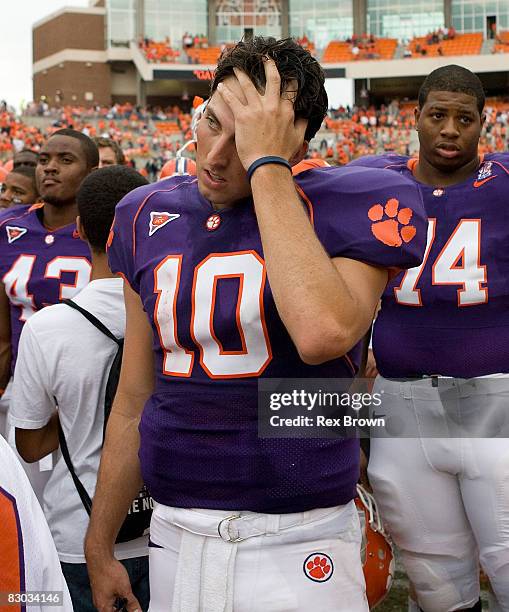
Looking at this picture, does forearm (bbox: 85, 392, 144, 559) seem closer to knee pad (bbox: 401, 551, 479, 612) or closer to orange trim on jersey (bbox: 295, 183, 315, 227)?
orange trim on jersey (bbox: 295, 183, 315, 227)

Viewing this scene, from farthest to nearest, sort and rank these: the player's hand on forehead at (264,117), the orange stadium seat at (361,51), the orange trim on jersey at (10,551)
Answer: the orange stadium seat at (361,51)
the player's hand on forehead at (264,117)
the orange trim on jersey at (10,551)

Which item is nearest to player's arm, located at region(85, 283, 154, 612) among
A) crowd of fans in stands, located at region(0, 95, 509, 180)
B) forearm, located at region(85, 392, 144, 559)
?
forearm, located at region(85, 392, 144, 559)

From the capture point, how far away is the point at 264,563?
1616mm

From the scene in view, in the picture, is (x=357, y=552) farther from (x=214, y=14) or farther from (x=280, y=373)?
(x=214, y=14)

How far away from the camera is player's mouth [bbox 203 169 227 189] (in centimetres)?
169

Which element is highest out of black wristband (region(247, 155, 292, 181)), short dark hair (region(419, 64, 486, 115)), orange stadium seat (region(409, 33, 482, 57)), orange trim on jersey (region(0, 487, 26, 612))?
orange stadium seat (region(409, 33, 482, 57))

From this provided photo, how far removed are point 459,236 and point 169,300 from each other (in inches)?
52.9

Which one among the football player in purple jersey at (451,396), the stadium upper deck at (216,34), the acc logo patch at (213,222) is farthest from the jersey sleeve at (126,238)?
the stadium upper deck at (216,34)

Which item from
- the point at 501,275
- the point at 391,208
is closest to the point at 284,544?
the point at 391,208

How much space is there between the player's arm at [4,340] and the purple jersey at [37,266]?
3 cm

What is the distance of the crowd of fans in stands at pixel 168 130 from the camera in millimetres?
28703

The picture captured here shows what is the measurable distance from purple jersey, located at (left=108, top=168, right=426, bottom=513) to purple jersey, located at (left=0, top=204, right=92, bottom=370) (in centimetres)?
174

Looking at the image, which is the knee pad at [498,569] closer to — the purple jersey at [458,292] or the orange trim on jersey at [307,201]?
the purple jersey at [458,292]

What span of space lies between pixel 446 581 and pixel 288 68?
1844mm
